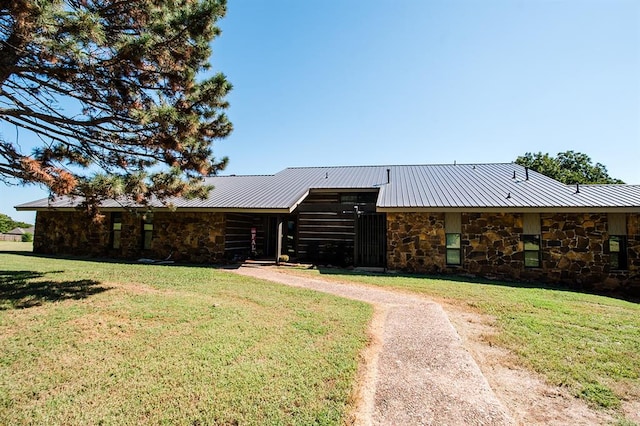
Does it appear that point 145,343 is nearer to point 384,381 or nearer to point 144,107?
point 384,381

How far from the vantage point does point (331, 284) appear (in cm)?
955

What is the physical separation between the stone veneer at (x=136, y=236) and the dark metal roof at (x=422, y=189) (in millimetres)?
673

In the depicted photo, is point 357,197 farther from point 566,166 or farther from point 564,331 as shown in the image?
point 566,166

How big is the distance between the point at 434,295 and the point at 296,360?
5.28 meters

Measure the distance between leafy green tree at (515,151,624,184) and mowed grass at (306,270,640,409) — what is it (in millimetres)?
29932

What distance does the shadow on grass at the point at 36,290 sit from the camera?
245 inches

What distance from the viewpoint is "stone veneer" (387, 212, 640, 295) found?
1095cm

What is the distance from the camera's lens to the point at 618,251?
11062mm

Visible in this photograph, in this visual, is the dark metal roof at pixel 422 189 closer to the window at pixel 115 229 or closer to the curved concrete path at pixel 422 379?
the window at pixel 115 229

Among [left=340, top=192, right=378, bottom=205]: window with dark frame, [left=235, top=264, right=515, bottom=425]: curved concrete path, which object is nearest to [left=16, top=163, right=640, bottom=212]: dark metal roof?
[left=340, top=192, right=378, bottom=205]: window with dark frame

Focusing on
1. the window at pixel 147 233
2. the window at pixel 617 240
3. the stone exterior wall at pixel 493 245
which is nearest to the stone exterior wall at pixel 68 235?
the window at pixel 147 233

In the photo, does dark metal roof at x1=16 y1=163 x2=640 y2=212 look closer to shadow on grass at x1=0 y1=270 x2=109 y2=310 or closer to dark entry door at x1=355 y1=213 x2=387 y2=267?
dark entry door at x1=355 y1=213 x2=387 y2=267

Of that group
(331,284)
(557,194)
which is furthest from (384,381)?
(557,194)

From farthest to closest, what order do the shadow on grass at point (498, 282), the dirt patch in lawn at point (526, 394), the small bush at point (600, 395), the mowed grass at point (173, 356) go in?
the shadow on grass at point (498, 282), the small bush at point (600, 395), the dirt patch in lawn at point (526, 394), the mowed grass at point (173, 356)
